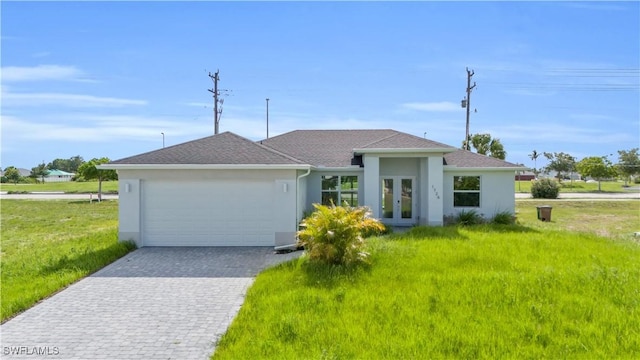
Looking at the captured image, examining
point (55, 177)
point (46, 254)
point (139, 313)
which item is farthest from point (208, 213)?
point (55, 177)

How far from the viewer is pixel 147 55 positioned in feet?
50.3

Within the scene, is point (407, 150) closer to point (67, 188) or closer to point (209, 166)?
point (209, 166)

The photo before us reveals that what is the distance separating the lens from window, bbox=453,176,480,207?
715 inches

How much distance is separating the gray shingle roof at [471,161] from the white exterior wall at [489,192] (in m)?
0.34

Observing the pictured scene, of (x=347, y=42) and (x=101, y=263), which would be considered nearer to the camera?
(x=101, y=263)

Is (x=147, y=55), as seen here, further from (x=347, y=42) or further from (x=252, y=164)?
(x=347, y=42)

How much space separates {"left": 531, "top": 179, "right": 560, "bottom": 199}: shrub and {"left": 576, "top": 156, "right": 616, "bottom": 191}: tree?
23.0 meters

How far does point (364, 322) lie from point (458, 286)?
2.90 m

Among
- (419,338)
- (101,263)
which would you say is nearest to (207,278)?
(101,263)

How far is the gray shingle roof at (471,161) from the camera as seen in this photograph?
1788 cm

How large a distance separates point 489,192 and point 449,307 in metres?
12.5

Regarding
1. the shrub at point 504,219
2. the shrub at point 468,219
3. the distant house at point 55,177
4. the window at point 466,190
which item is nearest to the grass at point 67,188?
the distant house at point 55,177

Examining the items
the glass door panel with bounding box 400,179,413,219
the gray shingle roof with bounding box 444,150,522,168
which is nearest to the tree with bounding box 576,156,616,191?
the gray shingle roof with bounding box 444,150,522,168

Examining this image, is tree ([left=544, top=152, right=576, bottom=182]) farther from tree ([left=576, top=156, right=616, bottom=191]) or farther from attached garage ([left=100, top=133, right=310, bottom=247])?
attached garage ([left=100, top=133, right=310, bottom=247])
